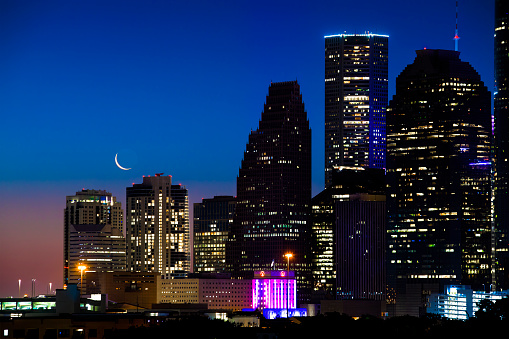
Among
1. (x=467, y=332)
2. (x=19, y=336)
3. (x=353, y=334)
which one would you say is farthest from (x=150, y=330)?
(x=467, y=332)

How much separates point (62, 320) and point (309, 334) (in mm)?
36858

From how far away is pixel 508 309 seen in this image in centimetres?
16725

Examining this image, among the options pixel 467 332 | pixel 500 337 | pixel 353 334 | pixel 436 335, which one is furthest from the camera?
pixel 353 334

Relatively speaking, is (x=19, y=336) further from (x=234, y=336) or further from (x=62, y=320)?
(x=234, y=336)

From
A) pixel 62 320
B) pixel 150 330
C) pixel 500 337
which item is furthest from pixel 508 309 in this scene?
pixel 62 320

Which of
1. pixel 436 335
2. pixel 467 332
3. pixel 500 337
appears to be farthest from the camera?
pixel 436 335

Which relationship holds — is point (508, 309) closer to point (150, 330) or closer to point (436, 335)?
point (436, 335)

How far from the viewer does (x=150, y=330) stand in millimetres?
181750

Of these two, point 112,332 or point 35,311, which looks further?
point 35,311

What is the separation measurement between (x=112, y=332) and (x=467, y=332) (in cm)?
5059

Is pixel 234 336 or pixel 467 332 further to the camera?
pixel 234 336

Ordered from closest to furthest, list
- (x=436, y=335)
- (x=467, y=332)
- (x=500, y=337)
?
(x=500, y=337) < (x=467, y=332) < (x=436, y=335)

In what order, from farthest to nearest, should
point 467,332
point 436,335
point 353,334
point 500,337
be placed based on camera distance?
point 353,334, point 436,335, point 467,332, point 500,337

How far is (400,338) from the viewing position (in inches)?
7126
